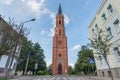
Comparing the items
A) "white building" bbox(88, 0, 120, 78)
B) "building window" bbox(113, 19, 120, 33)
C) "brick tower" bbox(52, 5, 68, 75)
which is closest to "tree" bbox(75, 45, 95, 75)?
"brick tower" bbox(52, 5, 68, 75)

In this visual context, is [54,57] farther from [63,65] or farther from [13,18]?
[13,18]

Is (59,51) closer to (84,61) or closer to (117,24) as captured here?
(84,61)

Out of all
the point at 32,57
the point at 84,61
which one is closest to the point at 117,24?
the point at 84,61

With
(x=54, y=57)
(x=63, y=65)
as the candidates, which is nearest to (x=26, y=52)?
(x=54, y=57)

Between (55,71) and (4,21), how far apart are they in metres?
42.3

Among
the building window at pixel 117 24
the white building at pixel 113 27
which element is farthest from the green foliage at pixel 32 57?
the building window at pixel 117 24

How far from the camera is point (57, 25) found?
6612 centimetres

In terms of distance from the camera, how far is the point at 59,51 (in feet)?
193

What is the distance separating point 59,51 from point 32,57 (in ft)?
46.9

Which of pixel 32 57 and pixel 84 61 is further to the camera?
pixel 32 57

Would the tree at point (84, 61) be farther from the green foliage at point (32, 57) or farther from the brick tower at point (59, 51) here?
the green foliage at point (32, 57)

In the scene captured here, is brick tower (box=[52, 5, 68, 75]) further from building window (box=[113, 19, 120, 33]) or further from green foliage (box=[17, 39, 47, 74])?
building window (box=[113, 19, 120, 33])

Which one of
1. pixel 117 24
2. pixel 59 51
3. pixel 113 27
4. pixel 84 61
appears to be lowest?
pixel 84 61

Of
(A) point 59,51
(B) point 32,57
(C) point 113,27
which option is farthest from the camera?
(A) point 59,51
